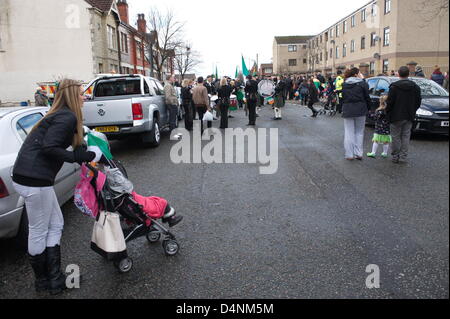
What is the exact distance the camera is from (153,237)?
4.34m

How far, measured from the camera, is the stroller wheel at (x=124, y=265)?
354cm

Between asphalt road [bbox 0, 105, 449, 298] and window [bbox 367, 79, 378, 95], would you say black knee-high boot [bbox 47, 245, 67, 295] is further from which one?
window [bbox 367, 79, 378, 95]

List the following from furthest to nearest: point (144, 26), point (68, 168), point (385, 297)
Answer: point (144, 26) < point (68, 168) < point (385, 297)

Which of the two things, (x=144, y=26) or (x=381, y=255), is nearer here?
(x=381, y=255)

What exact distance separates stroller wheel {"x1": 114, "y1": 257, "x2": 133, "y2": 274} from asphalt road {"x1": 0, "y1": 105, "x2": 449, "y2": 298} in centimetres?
8

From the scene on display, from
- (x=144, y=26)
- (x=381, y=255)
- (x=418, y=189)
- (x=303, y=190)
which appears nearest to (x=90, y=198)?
(x=381, y=255)

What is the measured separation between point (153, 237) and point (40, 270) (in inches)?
51.2

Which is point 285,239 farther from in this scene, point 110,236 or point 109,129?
point 109,129

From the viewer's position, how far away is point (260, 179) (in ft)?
22.7

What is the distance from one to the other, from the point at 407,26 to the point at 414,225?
40906mm

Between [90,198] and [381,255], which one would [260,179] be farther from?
[90,198]

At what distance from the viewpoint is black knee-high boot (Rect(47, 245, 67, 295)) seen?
330cm

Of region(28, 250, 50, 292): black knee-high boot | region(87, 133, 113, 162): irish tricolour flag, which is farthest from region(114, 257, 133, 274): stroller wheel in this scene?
region(87, 133, 113, 162): irish tricolour flag
